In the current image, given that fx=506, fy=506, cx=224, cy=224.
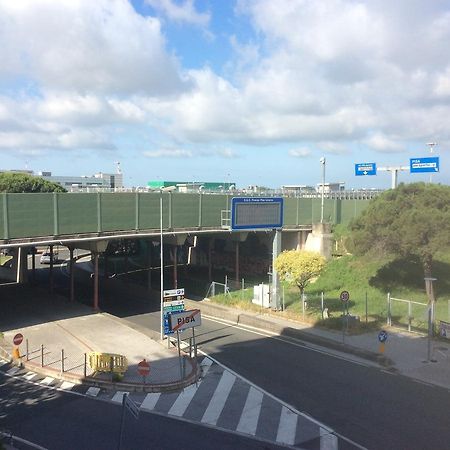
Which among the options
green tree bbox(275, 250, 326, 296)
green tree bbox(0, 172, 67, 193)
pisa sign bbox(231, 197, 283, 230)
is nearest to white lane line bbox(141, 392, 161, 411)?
green tree bbox(275, 250, 326, 296)

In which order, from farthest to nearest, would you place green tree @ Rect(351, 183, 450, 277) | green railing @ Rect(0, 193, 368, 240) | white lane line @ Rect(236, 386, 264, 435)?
green tree @ Rect(351, 183, 450, 277) → green railing @ Rect(0, 193, 368, 240) → white lane line @ Rect(236, 386, 264, 435)

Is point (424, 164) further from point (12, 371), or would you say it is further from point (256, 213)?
point (12, 371)

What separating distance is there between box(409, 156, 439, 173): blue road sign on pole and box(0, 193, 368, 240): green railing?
1845 centimetres

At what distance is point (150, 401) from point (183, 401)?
1.07 m

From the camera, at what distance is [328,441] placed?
43.8ft

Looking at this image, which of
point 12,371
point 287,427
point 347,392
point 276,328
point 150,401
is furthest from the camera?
point 276,328

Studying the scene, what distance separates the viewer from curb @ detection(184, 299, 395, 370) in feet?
68.1

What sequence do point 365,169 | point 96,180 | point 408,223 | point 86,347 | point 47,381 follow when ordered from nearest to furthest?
point 47,381 < point 86,347 < point 408,223 < point 365,169 < point 96,180

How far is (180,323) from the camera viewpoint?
19.5 m

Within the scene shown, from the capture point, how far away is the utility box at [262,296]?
101 feet

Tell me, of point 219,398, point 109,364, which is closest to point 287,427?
point 219,398

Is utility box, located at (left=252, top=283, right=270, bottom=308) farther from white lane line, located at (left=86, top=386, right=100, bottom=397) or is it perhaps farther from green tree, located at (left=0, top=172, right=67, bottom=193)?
green tree, located at (left=0, top=172, right=67, bottom=193)

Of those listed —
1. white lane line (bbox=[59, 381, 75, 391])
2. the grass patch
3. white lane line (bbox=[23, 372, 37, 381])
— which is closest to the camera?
white lane line (bbox=[59, 381, 75, 391])

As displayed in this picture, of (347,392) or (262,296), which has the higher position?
(262,296)
